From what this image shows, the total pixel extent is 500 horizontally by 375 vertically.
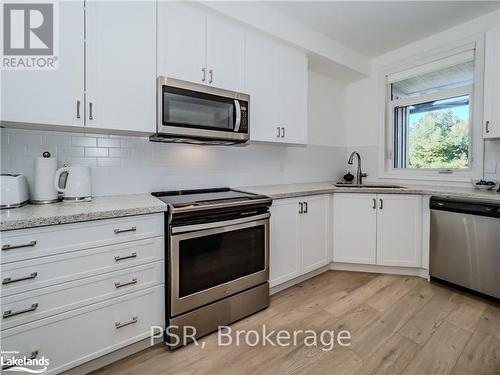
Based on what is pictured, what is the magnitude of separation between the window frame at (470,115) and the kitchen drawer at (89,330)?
312cm

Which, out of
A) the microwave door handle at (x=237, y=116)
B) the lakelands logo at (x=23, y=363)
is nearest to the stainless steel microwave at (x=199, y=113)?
the microwave door handle at (x=237, y=116)

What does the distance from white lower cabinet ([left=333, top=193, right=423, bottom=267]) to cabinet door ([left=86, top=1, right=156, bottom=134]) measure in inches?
84.4

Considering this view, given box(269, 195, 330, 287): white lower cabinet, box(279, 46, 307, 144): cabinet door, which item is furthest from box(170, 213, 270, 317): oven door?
box(279, 46, 307, 144): cabinet door

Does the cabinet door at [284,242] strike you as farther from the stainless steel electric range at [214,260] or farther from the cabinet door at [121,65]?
the cabinet door at [121,65]

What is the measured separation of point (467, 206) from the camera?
7.14 feet

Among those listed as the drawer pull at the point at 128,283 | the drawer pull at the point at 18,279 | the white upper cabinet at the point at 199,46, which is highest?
the white upper cabinet at the point at 199,46

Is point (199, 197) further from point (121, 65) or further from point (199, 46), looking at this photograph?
point (199, 46)

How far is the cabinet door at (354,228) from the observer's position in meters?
2.71

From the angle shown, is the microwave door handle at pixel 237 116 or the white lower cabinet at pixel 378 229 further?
the white lower cabinet at pixel 378 229

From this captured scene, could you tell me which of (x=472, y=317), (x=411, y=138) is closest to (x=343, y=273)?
(x=472, y=317)

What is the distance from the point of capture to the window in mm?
2766

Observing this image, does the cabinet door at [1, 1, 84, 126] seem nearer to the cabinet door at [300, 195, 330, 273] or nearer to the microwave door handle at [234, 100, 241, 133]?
the microwave door handle at [234, 100, 241, 133]

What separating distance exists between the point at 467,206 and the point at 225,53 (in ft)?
8.05

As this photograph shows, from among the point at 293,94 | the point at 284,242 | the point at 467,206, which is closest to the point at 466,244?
the point at 467,206
